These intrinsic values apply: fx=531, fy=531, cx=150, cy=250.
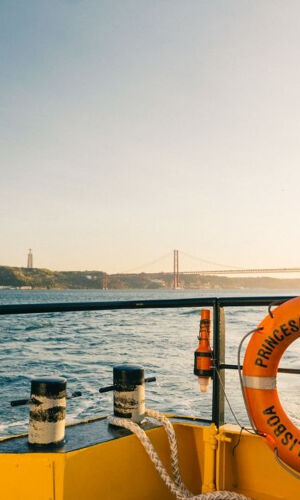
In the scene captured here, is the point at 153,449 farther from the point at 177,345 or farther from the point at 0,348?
the point at 0,348

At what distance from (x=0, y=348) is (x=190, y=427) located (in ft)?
66.2

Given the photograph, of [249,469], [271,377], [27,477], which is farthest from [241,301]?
[27,477]

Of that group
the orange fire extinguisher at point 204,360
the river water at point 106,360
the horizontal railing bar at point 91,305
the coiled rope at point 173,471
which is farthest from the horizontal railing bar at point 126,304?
the river water at point 106,360

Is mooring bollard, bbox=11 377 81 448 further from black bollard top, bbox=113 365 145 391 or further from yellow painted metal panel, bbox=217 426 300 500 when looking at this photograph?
yellow painted metal panel, bbox=217 426 300 500

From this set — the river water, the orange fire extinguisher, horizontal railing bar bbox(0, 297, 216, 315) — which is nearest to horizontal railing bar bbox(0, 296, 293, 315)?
horizontal railing bar bbox(0, 297, 216, 315)

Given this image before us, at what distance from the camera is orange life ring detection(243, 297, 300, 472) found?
1794 mm

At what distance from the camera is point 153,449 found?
1.97m

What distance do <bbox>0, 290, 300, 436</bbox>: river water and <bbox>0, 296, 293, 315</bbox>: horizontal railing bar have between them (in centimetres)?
698

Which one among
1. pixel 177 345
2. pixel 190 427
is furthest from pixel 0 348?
pixel 190 427

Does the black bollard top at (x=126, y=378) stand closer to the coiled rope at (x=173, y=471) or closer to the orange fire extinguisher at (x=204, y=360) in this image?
the coiled rope at (x=173, y=471)

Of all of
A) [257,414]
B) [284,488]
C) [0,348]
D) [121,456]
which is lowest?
[0,348]

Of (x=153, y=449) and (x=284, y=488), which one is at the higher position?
(x=153, y=449)

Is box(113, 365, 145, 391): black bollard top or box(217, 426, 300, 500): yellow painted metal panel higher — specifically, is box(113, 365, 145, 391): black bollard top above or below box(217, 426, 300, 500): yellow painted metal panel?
above

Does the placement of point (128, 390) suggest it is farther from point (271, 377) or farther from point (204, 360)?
point (271, 377)
